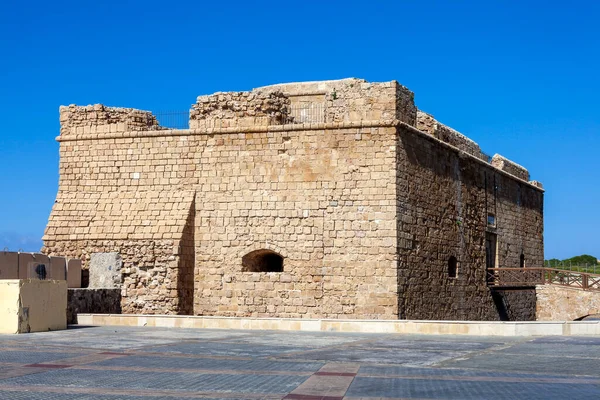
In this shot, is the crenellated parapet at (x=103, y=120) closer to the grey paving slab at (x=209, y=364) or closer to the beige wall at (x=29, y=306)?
the beige wall at (x=29, y=306)

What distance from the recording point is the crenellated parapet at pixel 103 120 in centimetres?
1858

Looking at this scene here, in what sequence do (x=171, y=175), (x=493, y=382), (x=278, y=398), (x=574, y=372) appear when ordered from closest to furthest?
(x=278, y=398), (x=493, y=382), (x=574, y=372), (x=171, y=175)

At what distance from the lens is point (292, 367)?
759 cm

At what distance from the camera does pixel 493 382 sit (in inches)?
263

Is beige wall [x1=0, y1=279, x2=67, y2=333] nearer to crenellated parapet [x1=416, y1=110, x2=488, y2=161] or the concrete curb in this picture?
the concrete curb

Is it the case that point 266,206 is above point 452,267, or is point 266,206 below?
above

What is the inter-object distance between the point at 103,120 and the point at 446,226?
29.0 feet

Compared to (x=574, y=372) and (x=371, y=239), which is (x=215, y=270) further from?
(x=574, y=372)

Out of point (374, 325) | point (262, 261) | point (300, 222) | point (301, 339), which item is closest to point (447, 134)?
point (300, 222)

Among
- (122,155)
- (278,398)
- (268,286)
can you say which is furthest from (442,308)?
(278,398)

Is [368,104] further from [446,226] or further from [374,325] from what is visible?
[374,325]

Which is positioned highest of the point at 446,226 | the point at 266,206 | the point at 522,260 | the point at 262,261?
the point at 266,206

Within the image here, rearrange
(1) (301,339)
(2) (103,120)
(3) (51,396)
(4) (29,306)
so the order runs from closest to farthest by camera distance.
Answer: (3) (51,396)
(1) (301,339)
(4) (29,306)
(2) (103,120)

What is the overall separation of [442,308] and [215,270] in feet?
18.3
